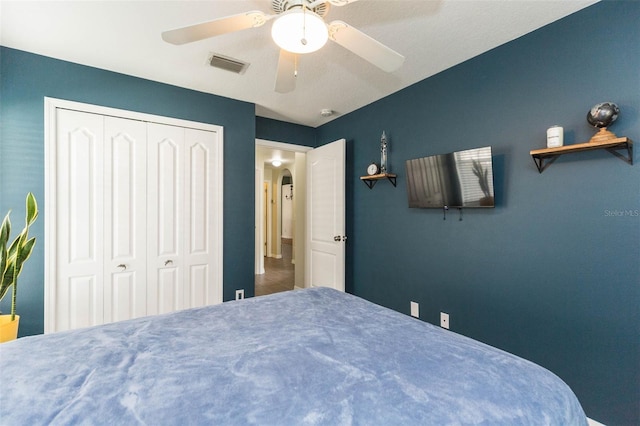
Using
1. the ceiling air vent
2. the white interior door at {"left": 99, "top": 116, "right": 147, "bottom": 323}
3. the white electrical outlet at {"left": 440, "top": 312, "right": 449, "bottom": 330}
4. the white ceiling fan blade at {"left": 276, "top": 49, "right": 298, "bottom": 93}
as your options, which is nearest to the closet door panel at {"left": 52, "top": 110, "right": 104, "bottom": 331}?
the white interior door at {"left": 99, "top": 116, "right": 147, "bottom": 323}

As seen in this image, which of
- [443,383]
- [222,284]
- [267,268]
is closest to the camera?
[443,383]

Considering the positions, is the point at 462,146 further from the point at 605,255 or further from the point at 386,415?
the point at 386,415

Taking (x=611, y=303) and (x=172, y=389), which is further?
(x=611, y=303)

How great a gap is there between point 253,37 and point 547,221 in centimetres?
236

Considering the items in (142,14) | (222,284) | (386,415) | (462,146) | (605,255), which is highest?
(142,14)

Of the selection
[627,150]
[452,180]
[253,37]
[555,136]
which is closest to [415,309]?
[452,180]

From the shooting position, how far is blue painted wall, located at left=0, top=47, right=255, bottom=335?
2.21 m

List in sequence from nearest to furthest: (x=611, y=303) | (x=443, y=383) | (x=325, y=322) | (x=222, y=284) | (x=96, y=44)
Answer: (x=443, y=383), (x=325, y=322), (x=611, y=303), (x=96, y=44), (x=222, y=284)

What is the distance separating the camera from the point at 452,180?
240cm

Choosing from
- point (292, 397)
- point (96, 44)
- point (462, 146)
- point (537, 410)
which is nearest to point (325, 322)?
point (292, 397)

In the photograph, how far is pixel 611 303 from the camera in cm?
167

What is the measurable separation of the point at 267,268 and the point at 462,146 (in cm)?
506

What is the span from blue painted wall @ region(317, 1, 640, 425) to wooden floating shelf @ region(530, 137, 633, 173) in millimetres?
40

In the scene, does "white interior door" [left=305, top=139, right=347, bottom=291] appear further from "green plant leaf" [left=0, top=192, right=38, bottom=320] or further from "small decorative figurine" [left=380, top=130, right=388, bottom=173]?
"green plant leaf" [left=0, top=192, right=38, bottom=320]
